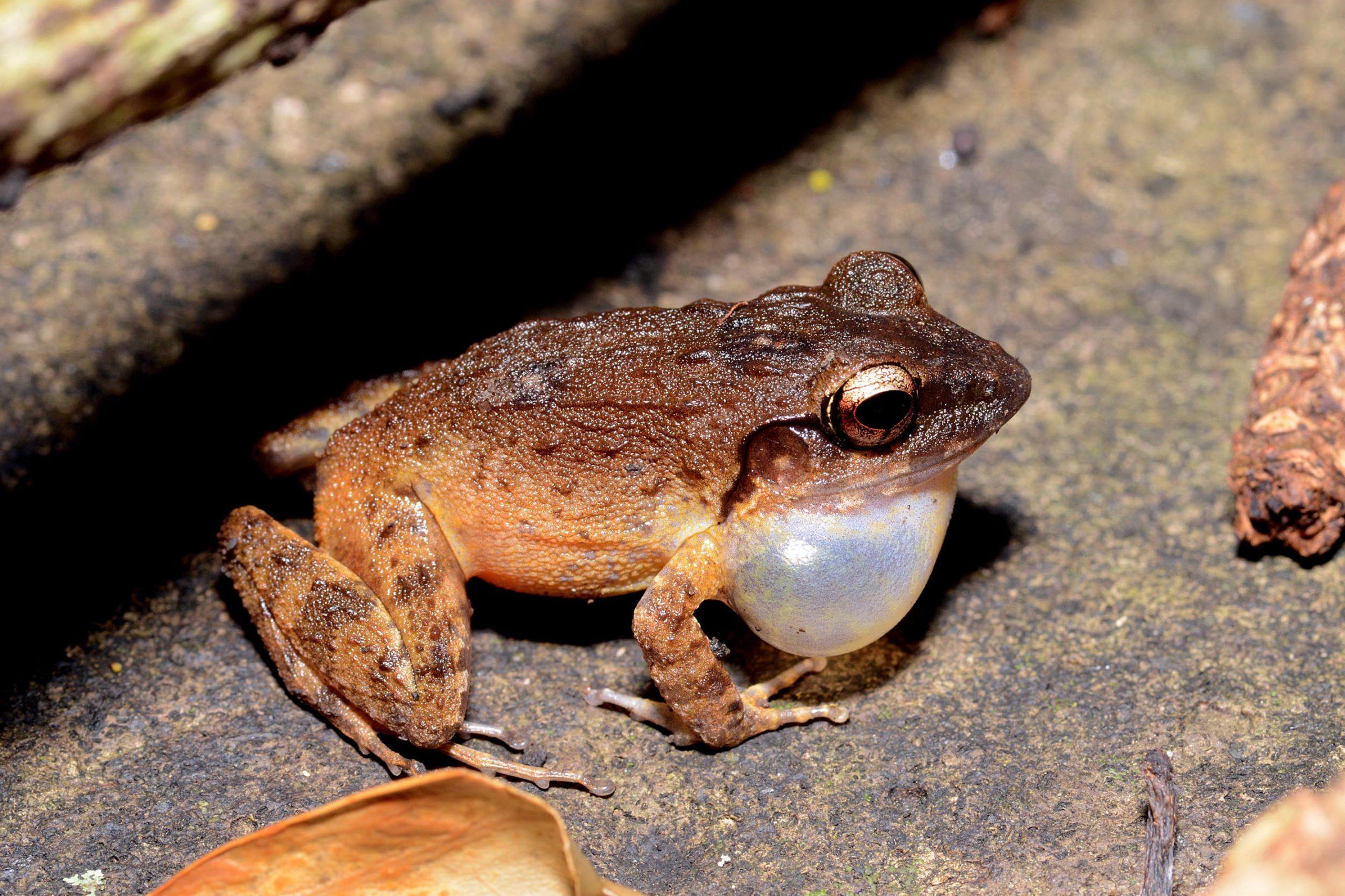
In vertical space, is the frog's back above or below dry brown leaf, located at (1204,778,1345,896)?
below

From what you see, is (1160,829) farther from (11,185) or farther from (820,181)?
(820,181)

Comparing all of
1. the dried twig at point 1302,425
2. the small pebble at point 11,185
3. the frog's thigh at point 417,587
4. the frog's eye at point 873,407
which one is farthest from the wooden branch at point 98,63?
the dried twig at point 1302,425

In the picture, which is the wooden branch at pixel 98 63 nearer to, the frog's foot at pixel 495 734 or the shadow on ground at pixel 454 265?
the shadow on ground at pixel 454 265

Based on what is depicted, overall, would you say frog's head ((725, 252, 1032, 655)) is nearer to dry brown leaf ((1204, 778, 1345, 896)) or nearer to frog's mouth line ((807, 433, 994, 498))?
frog's mouth line ((807, 433, 994, 498))

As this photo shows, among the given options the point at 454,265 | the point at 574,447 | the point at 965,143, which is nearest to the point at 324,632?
the point at 574,447

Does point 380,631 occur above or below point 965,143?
above

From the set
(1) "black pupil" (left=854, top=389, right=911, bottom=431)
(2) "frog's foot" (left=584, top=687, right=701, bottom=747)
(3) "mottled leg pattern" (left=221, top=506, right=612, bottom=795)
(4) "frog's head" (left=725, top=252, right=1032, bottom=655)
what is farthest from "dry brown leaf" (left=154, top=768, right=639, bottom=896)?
(1) "black pupil" (left=854, top=389, right=911, bottom=431)

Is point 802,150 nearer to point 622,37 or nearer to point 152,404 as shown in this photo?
point 622,37
